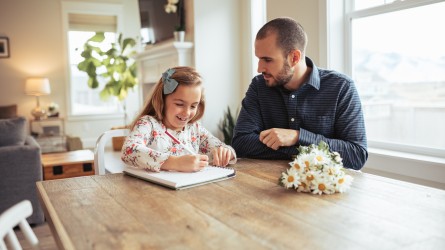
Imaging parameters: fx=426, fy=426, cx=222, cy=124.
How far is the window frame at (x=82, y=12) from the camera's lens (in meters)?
7.16

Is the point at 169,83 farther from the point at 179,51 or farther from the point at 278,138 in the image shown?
the point at 179,51

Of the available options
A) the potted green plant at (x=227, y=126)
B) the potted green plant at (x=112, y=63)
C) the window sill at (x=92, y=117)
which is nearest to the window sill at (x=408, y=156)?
the potted green plant at (x=227, y=126)

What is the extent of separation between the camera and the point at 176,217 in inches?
39.2

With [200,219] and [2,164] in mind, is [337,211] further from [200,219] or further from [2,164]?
[2,164]

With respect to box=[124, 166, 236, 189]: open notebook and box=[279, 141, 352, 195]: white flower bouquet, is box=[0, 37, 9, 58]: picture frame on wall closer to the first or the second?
box=[124, 166, 236, 189]: open notebook

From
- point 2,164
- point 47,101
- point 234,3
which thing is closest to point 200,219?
point 2,164

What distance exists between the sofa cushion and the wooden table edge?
7.15ft

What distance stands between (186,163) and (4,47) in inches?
254

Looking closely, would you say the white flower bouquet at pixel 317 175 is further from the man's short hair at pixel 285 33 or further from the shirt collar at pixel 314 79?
the man's short hair at pixel 285 33

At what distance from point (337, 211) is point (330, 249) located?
0.24 m

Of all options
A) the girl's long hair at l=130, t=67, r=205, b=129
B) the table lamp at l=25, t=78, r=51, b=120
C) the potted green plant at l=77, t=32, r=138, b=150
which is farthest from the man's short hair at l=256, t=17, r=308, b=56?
the table lamp at l=25, t=78, r=51, b=120

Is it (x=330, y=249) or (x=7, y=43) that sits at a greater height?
(x=7, y=43)

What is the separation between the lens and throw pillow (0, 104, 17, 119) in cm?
638

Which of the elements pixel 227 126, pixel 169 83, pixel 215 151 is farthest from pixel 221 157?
pixel 227 126
